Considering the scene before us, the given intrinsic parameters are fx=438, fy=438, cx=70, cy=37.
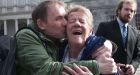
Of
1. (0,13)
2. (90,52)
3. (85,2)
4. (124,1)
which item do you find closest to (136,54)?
(124,1)

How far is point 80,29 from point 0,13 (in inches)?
1939

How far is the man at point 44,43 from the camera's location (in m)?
2.09

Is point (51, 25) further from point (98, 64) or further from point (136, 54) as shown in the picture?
point (136, 54)

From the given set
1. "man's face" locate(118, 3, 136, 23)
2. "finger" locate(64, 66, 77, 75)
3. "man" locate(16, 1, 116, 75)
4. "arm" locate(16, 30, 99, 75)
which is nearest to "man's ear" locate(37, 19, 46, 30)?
"man" locate(16, 1, 116, 75)

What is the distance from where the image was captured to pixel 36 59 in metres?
2.09

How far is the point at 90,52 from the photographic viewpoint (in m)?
2.20

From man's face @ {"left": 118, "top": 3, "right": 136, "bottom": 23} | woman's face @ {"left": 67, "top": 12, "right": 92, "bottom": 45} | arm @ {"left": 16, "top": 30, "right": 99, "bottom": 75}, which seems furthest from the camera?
man's face @ {"left": 118, "top": 3, "right": 136, "bottom": 23}

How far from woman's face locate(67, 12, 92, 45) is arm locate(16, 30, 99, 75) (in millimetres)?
143

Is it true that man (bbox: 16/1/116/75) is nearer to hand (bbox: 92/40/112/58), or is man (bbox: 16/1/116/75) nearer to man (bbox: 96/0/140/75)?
hand (bbox: 92/40/112/58)

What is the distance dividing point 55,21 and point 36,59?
0.85 ft

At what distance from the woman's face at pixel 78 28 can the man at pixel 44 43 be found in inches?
1.8

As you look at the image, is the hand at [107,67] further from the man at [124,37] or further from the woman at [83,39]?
the man at [124,37]

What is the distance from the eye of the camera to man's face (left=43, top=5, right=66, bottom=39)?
224cm

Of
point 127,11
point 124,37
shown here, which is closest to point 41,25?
point 127,11
